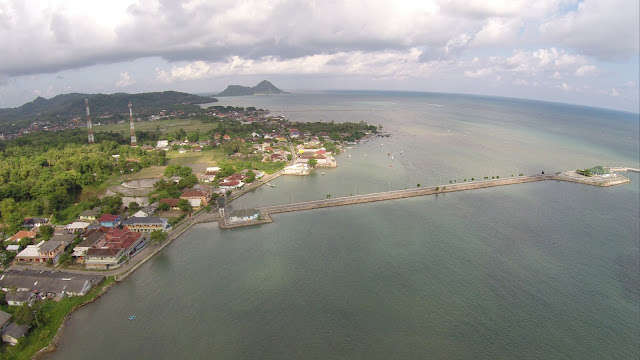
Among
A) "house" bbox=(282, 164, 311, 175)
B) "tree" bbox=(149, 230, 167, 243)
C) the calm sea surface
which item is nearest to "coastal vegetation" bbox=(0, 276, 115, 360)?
the calm sea surface

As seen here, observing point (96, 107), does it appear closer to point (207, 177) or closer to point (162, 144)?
point (162, 144)

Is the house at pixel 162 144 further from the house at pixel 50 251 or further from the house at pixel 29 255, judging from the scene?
the house at pixel 50 251

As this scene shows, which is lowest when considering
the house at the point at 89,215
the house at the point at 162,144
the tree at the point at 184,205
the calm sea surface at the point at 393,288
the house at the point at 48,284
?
the calm sea surface at the point at 393,288

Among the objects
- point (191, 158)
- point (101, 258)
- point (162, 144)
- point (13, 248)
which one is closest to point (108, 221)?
point (13, 248)

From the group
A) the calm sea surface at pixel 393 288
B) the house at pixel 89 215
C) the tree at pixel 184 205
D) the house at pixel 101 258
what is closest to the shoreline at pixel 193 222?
the calm sea surface at pixel 393 288

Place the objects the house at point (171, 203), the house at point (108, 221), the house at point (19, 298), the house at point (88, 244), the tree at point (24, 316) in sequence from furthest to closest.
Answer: the house at point (171, 203) < the house at point (108, 221) < the house at point (88, 244) < the house at point (19, 298) < the tree at point (24, 316)

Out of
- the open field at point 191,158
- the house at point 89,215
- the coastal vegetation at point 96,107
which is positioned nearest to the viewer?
the house at point 89,215
